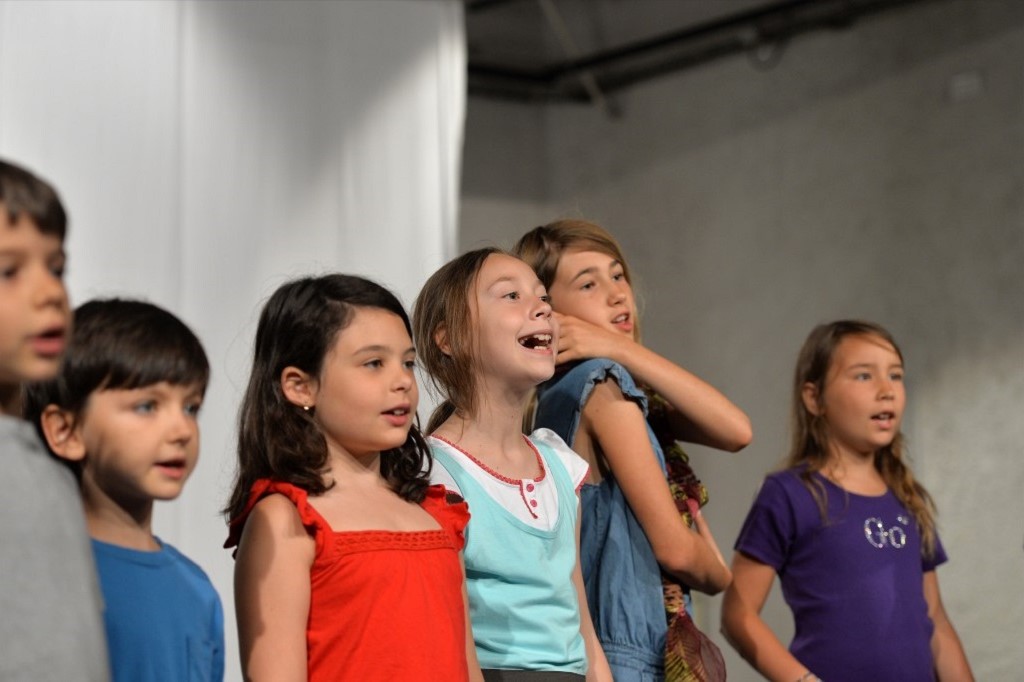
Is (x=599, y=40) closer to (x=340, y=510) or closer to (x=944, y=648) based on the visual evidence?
(x=944, y=648)

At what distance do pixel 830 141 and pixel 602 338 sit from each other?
374cm

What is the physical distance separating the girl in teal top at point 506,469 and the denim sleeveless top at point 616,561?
9 centimetres

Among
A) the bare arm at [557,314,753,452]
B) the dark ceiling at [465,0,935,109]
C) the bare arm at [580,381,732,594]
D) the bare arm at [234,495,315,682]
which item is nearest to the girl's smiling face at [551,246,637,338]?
the bare arm at [557,314,753,452]

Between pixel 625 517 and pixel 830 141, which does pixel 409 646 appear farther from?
pixel 830 141

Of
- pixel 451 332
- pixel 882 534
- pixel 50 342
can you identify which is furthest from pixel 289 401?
pixel 882 534

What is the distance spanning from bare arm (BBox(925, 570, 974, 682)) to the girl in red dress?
1588 millimetres

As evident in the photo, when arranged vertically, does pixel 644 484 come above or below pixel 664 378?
below

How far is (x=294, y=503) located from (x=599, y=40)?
217 inches

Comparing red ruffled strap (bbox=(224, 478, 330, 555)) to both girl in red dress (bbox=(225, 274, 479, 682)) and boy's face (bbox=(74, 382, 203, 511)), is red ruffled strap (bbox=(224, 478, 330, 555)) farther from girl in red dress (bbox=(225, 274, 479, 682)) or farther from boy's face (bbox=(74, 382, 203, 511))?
boy's face (bbox=(74, 382, 203, 511))

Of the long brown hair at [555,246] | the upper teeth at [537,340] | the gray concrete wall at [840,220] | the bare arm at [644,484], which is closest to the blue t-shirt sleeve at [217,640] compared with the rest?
the upper teeth at [537,340]

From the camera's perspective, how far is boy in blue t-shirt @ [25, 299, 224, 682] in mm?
1683

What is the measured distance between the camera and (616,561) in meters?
2.49

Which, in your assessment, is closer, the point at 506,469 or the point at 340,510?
the point at 340,510

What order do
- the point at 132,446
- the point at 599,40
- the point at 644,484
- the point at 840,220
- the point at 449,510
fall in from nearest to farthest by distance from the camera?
the point at 132,446 < the point at 449,510 < the point at 644,484 < the point at 840,220 < the point at 599,40
